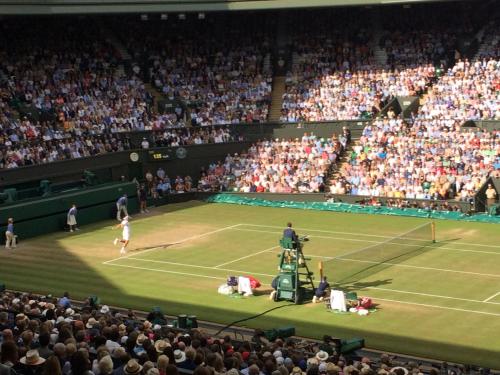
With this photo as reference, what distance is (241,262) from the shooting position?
35094 mm

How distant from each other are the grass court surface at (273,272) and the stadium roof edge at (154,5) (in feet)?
45.3

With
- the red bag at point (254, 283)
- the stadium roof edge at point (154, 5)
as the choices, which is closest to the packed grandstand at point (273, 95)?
the stadium roof edge at point (154, 5)

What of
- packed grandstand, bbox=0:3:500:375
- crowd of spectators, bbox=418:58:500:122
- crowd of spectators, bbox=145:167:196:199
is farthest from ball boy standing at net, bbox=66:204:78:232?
crowd of spectators, bbox=418:58:500:122

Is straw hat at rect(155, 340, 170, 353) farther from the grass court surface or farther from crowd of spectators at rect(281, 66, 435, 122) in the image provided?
crowd of spectators at rect(281, 66, 435, 122)

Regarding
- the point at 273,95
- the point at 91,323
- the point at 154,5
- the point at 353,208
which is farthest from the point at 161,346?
the point at 273,95

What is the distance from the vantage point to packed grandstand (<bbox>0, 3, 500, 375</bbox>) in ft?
157

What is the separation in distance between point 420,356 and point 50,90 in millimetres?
34899

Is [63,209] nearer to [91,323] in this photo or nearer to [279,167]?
[279,167]

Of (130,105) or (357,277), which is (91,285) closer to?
(357,277)

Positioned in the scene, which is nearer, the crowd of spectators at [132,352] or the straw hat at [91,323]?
the crowd of spectators at [132,352]

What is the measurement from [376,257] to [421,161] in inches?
528

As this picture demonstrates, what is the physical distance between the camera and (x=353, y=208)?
46062 millimetres

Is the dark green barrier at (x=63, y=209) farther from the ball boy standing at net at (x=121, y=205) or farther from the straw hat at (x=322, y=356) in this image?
the straw hat at (x=322, y=356)

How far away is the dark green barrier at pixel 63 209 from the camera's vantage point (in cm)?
4172
